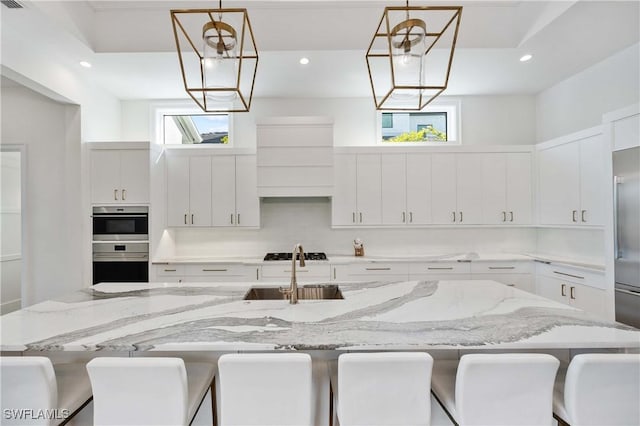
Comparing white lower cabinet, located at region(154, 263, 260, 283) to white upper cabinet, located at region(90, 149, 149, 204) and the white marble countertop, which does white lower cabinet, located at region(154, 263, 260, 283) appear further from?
the white marble countertop

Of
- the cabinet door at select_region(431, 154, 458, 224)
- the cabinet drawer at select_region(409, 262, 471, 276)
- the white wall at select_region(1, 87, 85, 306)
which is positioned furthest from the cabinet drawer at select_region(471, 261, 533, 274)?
the white wall at select_region(1, 87, 85, 306)

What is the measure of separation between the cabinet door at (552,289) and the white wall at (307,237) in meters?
0.68

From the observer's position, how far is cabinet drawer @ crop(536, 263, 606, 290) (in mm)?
3098

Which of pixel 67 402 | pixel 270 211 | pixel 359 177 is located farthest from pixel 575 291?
pixel 67 402

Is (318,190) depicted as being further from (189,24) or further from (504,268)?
(504,268)

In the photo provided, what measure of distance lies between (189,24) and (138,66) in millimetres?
804

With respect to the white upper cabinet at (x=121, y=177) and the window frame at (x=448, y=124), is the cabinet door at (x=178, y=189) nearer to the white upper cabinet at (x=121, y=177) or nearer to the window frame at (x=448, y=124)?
the white upper cabinet at (x=121, y=177)

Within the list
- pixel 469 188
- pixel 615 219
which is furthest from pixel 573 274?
pixel 469 188

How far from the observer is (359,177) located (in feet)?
13.6

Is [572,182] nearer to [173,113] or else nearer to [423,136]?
[423,136]

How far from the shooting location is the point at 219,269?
12.8 ft

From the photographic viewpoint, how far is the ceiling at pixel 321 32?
278 centimetres

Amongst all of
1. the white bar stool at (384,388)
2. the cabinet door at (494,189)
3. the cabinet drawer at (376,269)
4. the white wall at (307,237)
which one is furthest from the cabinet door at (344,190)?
the white bar stool at (384,388)

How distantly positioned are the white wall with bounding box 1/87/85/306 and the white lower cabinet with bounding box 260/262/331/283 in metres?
2.15
